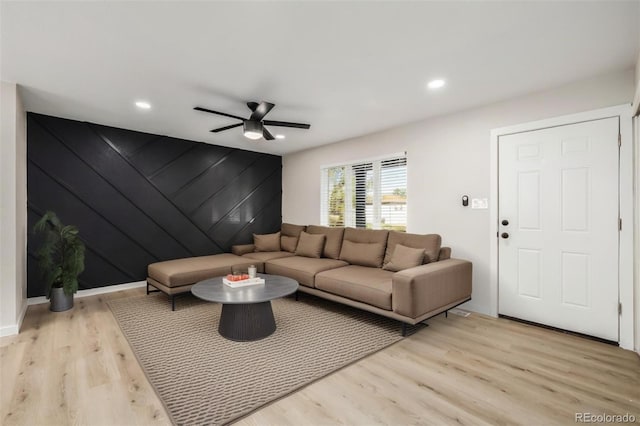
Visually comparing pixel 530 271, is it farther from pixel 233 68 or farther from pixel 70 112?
pixel 70 112

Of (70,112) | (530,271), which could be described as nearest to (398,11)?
(530,271)

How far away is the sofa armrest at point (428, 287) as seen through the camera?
113 inches

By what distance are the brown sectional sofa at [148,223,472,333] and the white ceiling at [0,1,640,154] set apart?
1.82 m

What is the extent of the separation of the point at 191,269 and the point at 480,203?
3794 mm

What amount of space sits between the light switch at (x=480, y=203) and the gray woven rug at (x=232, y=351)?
68.1 inches

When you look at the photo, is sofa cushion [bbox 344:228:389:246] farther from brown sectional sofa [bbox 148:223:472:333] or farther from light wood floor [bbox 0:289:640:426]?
light wood floor [bbox 0:289:640:426]

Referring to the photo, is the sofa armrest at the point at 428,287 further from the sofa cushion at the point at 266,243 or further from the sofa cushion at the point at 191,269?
the sofa cushion at the point at 266,243

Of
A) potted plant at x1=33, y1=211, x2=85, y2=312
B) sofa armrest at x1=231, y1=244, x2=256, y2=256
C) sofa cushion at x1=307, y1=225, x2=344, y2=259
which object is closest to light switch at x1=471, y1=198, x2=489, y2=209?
sofa cushion at x1=307, y1=225, x2=344, y2=259

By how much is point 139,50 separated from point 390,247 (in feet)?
11.3

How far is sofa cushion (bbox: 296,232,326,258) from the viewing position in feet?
16.2

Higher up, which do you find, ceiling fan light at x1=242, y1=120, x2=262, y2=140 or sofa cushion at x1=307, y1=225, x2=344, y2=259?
ceiling fan light at x1=242, y1=120, x2=262, y2=140

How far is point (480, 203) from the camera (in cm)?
365

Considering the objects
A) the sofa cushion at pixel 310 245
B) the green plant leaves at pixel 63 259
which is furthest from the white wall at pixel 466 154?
the green plant leaves at pixel 63 259

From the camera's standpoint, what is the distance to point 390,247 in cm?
413
